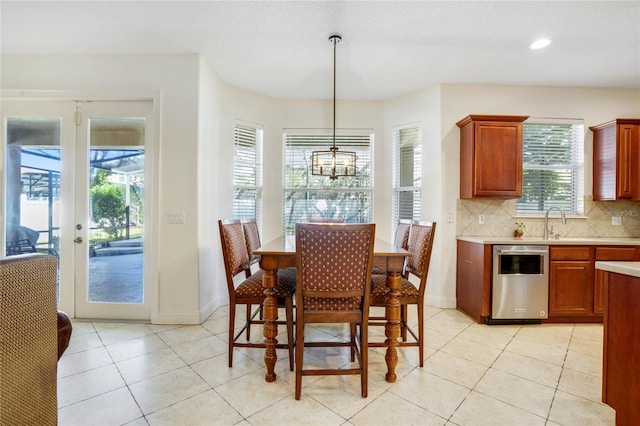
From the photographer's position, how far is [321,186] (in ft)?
13.6

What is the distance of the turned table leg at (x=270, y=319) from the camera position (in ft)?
6.44

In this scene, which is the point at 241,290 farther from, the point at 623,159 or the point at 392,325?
the point at 623,159

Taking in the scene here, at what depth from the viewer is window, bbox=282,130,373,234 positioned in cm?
412

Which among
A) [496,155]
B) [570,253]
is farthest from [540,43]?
[570,253]

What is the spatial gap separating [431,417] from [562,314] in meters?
2.34

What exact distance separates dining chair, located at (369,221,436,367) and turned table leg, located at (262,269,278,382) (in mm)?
686

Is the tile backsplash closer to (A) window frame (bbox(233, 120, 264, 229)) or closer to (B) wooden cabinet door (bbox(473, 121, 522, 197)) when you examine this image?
(B) wooden cabinet door (bbox(473, 121, 522, 197))

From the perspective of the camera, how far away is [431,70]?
3.25 metres

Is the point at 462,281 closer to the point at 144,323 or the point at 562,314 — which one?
the point at 562,314

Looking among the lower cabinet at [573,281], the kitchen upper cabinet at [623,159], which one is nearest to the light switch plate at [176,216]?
the lower cabinet at [573,281]

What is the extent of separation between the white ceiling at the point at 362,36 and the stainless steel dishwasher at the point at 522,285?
197 cm

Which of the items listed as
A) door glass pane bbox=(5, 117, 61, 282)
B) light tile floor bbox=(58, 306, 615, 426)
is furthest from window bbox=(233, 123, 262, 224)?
door glass pane bbox=(5, 117, 61, 282)

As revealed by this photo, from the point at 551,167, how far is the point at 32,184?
5861mm

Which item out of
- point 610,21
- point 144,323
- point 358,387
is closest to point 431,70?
point 610,21
